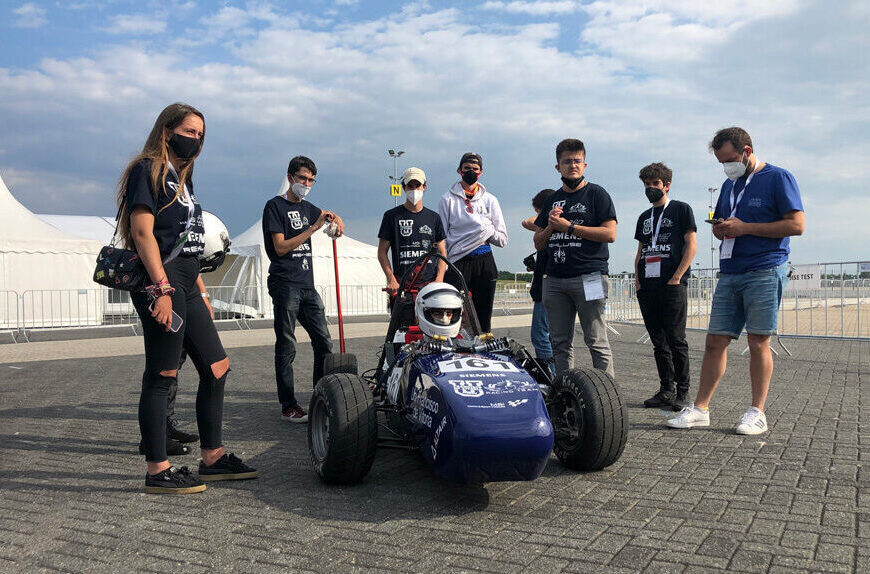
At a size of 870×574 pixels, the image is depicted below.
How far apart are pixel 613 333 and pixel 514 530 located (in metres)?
11.9

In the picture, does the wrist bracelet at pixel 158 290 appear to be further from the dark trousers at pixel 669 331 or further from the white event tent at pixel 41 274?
the white event tent at pixel 41 274

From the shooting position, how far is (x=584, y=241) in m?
4.98

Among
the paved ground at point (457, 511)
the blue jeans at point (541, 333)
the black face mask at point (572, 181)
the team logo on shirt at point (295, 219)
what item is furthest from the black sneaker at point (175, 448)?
the blue jeans at point (541, 333)

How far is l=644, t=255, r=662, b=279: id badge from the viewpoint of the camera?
232 inches

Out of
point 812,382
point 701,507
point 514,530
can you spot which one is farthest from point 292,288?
point 812,382

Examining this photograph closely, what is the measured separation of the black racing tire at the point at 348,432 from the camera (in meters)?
3.38

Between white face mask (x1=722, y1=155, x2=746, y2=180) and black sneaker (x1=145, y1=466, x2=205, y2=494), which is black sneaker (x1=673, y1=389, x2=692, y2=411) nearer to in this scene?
white face mask (x1=722, y1=155, x2=746, y2=180)

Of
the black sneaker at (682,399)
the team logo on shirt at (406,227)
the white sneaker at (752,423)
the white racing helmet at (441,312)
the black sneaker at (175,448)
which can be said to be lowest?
the black sneaker at (175,448)

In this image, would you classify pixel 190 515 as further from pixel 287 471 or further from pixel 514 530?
pixel 514 530

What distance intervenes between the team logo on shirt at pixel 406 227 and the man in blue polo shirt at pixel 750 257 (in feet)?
7.79

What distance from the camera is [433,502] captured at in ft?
10.6

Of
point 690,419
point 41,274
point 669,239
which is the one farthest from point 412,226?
point 41,274

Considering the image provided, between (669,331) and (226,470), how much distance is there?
3925 millimetres

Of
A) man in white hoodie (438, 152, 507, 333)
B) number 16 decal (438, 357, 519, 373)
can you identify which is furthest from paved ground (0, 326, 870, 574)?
man in white hoodie (438, 152, 507, 333)
